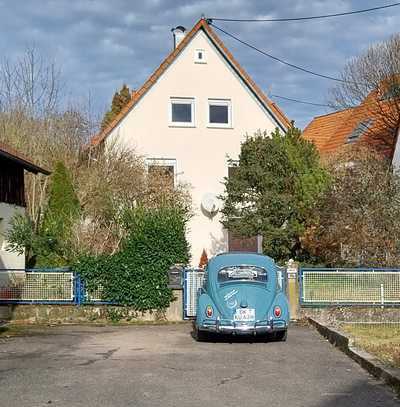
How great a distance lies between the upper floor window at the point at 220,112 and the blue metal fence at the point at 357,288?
549 inches

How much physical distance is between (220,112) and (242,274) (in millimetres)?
17334

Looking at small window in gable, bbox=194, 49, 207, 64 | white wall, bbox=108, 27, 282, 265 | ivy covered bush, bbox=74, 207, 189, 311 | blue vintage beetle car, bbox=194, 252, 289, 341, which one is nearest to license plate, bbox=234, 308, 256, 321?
blue vintage beetle car, bbox=194, 252, 289, 341

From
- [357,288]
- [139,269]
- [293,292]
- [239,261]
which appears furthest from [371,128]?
[239,261]

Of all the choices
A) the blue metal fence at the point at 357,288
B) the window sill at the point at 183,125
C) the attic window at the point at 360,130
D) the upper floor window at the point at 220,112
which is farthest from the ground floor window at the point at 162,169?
the blue metal fence at the point at 357,288

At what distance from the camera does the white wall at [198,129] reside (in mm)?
29984

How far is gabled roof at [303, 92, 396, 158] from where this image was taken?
103ft

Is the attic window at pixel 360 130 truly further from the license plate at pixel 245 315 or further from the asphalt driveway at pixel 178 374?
the license plate at pixel 245 315

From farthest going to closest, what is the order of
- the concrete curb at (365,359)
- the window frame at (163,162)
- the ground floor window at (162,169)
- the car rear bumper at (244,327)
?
the window frame at (163,162)
the ground floor window at (162,169)
the car rear bumper at (244,327)
the concrete curb at (365,359)

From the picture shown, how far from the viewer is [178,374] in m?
10.0

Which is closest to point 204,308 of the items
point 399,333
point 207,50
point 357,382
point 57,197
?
point 399,333

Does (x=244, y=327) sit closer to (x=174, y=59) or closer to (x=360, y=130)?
(x=174, y=59)

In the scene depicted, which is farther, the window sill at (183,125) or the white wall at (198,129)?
the window sill at (183,125)

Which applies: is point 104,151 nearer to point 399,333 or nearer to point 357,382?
point 399,333

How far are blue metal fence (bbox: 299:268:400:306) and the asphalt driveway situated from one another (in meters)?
3.39
